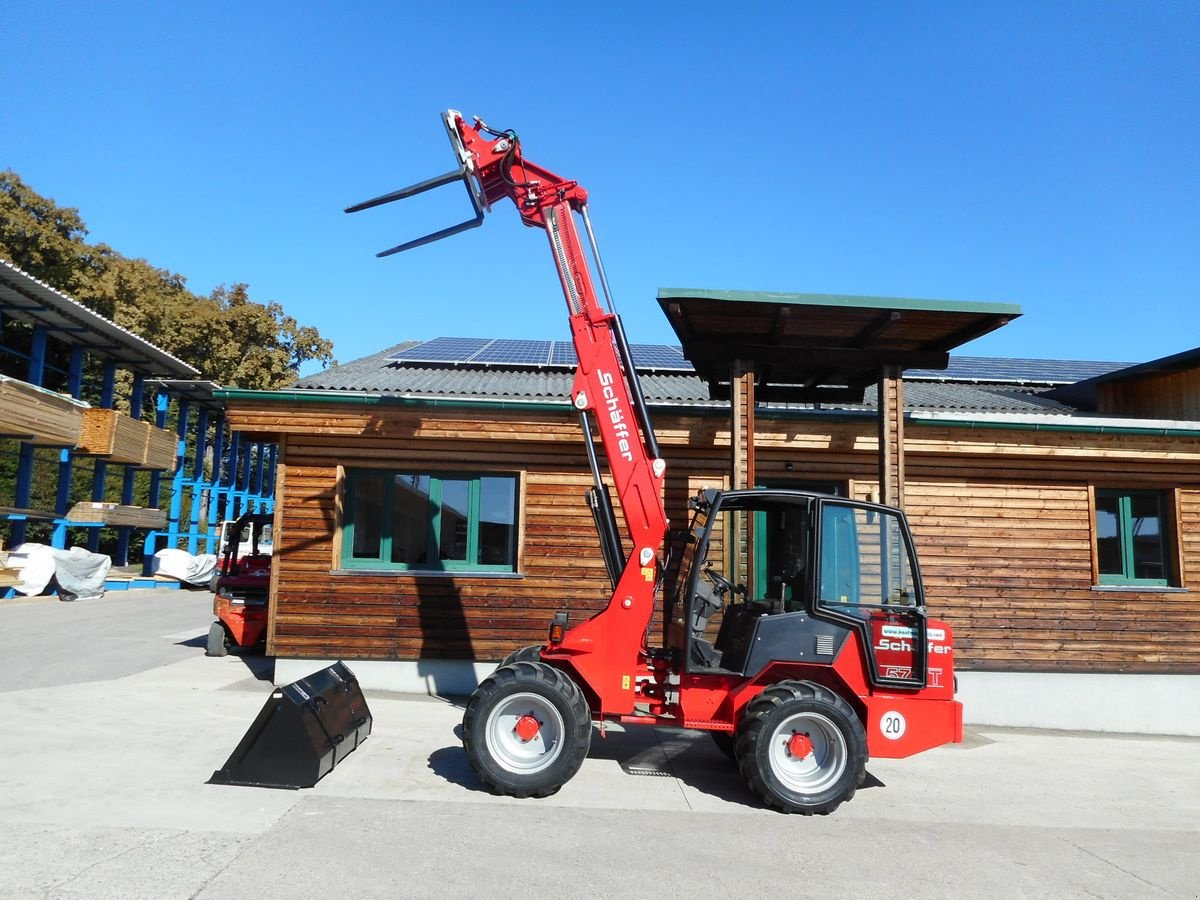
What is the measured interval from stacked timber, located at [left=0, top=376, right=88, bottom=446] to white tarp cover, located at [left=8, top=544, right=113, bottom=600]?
2.87 meters

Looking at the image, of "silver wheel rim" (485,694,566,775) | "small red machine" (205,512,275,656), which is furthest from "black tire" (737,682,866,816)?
"small red machine" (205,512,275,656)

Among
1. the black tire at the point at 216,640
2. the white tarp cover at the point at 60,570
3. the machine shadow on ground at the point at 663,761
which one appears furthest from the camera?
the white tarp cover at the point at 60,570

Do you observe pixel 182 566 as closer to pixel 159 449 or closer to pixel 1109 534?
pixel 159 449

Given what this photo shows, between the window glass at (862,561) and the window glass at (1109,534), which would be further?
the window glass at (1109,534)

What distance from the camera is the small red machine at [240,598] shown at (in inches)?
497

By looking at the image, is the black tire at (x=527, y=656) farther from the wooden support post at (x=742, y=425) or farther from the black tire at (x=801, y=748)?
the wooden support post at (x=742, y=425)

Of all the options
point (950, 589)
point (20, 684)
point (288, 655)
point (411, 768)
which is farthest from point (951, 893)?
point (20, 684)

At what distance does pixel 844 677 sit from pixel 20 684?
9.27 metres

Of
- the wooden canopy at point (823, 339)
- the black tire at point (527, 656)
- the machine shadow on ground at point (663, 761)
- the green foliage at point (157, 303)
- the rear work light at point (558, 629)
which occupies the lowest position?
the machine shadow on ground at point (663, 761)

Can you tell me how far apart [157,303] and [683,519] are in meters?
32.5

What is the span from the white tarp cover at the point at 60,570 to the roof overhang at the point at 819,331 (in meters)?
19.0

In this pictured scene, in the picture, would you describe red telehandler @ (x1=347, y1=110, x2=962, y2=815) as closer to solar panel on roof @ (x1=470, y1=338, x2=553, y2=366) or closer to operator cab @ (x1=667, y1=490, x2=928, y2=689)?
operator cab @ (x1=667, y1=490, x2=928, y2=689)

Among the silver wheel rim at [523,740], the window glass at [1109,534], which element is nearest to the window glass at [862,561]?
the silver wheel rim at [523,740]

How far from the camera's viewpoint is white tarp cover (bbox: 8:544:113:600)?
2080 centimetres
